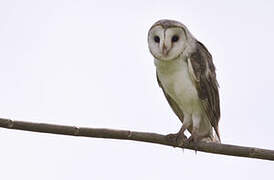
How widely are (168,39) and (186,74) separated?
19.0 inches

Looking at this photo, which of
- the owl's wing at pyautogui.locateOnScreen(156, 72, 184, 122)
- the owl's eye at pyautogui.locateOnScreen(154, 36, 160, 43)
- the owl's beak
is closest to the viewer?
the owl's beak

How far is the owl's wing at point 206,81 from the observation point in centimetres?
735

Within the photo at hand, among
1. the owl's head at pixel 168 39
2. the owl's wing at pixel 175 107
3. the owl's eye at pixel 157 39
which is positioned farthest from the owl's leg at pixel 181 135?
the owl's eye at pixel 157 39

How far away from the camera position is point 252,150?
16.6 feet

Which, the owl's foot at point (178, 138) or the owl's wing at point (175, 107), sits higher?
the owl's wing at point (175, 107)

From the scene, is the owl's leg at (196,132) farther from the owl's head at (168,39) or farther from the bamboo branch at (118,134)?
the bamboo branch at (118,134)

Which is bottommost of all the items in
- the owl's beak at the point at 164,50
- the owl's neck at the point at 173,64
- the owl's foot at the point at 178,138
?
the owl's foot at the point at 178,138

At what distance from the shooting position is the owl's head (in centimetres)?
726

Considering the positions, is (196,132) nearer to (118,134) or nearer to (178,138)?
(178,138)

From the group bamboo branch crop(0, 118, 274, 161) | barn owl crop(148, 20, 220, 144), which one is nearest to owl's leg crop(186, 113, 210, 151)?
barn owl crop(148, 20, 220, 144)

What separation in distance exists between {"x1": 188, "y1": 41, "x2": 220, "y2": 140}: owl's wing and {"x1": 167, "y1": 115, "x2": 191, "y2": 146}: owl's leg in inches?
11.5

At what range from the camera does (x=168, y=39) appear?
7336mm

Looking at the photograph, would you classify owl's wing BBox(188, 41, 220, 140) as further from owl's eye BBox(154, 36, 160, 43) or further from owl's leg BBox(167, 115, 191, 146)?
owl's eye BBox(154, 36, 160, 43)

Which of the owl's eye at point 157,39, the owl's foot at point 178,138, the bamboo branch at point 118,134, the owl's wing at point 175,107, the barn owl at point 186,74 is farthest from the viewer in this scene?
the owl's wing at point 175,107
